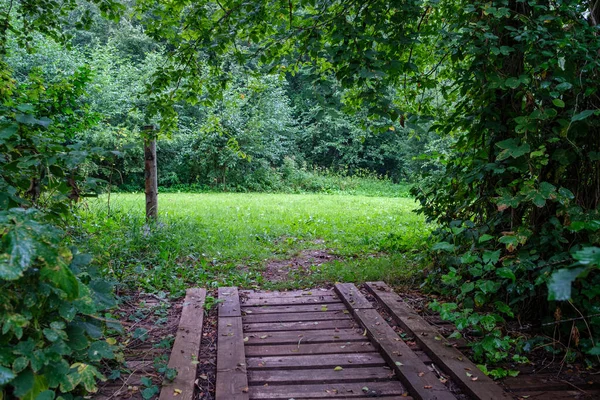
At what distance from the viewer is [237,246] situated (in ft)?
22.2

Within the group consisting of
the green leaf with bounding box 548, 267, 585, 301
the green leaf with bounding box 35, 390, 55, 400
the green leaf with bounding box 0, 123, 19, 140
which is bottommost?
the green leaf with bounding box 35, 390, 55, 400

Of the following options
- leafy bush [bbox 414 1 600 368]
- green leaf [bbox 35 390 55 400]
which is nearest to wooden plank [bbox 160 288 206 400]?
green leaf [bbox 35 390 55 400]

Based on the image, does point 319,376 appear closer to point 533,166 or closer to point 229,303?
point 229,303

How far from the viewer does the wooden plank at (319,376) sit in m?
2.77

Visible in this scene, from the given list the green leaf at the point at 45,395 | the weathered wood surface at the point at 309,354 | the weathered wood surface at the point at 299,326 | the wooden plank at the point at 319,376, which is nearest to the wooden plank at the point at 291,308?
the weathered wood surface at the point at 309,354

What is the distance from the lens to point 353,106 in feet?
16.5

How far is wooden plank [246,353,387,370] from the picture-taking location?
298 centimetres

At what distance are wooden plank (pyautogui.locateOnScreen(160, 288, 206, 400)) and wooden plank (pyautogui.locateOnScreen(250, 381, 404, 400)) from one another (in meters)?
0.41

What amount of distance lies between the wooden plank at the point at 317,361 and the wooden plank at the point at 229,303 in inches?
32.3

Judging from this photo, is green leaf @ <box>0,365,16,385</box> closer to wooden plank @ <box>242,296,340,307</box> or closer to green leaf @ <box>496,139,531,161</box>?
wooden plank @ <box>242,296,340,307</box>

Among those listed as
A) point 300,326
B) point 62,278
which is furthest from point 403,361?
point 62,278

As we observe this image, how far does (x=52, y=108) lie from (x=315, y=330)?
3918 mm

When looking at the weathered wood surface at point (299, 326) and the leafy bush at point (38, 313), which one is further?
the weathered wood surface at point (299, 326)

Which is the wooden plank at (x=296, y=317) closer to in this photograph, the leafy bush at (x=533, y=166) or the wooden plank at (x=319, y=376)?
the wooden plank at (x=319, y=376)
